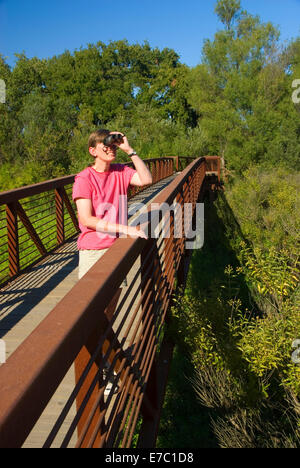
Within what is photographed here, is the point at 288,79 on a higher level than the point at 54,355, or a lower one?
higher

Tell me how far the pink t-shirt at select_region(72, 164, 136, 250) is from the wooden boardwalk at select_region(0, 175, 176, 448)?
3.27 ft

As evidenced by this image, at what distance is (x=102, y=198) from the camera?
2928 mm

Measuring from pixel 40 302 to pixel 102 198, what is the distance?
7.14 feet

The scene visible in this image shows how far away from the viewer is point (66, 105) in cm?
4834

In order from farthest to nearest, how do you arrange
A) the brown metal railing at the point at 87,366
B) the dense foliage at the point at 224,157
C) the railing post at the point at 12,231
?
the dense foliage at the point at 224,157 → the railing post at the point at 12,231 → the brown metal railing at the point at 87,366

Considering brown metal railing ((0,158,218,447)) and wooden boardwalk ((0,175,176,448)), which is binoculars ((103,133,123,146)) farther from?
wooden boardwalk ((0,175,176,448))

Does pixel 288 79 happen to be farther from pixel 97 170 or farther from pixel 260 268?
pixel 97 170

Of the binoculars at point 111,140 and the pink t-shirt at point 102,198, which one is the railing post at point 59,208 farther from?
the binoculars at point 111,140

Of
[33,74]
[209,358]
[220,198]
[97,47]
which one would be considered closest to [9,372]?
[209,358]

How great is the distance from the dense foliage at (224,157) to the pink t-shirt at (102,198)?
88.7 inches

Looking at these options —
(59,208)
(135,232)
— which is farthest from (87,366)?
(59,208)

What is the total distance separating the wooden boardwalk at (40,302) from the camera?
2.70m

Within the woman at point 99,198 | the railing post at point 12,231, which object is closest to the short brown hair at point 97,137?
the woman at point 99,198

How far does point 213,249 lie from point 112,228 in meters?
22.2
